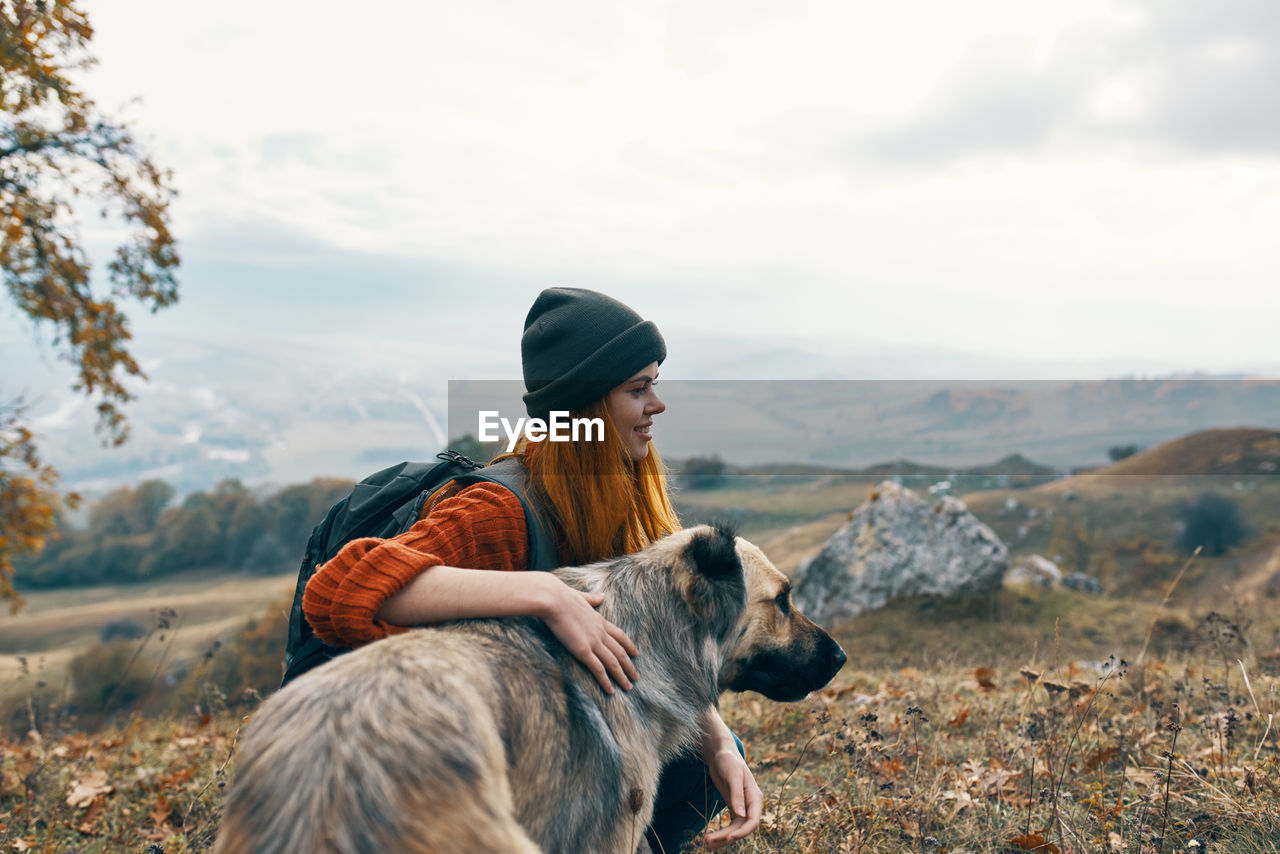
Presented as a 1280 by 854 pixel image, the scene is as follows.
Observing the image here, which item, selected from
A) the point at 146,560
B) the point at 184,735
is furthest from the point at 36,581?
the point at 184,735

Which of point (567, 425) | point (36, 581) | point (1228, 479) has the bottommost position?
point (36, 581)

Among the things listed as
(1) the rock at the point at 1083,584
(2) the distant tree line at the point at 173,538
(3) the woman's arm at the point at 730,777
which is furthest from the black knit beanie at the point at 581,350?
(2) the distant tree line at the point at 173,538

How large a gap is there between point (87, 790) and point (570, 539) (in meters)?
4.21

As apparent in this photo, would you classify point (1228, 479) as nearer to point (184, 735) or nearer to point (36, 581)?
point (184, 735)

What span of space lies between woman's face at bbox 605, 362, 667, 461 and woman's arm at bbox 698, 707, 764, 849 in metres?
1.20

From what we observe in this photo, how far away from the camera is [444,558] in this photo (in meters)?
2.58

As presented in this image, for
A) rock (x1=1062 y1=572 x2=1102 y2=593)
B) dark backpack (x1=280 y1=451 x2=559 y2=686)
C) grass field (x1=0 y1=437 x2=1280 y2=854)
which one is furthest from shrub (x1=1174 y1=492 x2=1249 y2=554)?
dark backpack (x1=280 y1=451 x2=559 y2=686)

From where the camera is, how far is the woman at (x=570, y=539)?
7.61 ft

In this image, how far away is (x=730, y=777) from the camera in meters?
3.06

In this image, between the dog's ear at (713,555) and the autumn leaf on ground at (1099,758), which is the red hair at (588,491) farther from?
the autumn leaf on ground at (1099,758)

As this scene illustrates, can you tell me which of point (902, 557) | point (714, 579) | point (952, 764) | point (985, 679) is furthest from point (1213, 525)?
point (714, 579)

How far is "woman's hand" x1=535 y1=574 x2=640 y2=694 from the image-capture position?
240 centimetres

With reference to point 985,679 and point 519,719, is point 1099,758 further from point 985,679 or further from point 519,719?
point 519,719

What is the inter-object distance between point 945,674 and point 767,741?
307 cm
